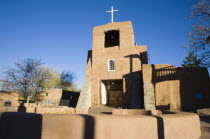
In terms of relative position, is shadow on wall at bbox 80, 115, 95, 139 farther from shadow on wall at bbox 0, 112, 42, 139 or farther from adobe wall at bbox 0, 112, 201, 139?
shadow on wall at bbox 0, 112, 42, 139

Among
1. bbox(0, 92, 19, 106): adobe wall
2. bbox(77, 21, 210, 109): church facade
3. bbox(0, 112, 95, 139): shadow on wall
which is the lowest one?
bbox(0, 92, 19, 106): adobe wall

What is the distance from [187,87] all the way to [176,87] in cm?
103

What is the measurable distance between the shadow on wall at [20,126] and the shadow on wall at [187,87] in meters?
14.4

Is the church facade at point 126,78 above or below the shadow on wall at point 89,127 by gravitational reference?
above

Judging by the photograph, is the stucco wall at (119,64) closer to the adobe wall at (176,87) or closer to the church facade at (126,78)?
the church facade at (126,78)

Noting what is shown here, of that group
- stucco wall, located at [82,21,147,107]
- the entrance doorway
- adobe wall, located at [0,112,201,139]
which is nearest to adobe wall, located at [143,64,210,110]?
stucco wall, located at [82,21,147,107]

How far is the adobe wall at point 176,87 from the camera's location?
14.2 meters

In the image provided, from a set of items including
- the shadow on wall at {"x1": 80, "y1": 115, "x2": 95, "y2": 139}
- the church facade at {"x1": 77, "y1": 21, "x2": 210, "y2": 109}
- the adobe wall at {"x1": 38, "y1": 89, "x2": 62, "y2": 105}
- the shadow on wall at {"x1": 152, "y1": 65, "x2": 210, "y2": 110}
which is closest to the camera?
the shadow on wall at {"x1": 80, "y1": 115, "x2": 95, "y2": 139}

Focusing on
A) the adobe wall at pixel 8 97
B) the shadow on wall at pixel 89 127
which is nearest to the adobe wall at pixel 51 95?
the adobe wall at pixel 8 97

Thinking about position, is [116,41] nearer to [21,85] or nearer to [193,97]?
[193,97]

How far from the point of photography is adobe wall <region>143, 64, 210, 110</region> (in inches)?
560

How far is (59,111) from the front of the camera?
11.5m

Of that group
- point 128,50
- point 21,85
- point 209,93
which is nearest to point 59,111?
point 128,50

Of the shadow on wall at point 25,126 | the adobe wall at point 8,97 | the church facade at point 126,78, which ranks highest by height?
the church facade at point 126,78
